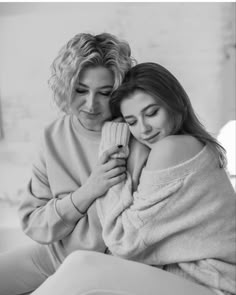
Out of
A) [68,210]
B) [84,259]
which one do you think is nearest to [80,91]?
[68,210]

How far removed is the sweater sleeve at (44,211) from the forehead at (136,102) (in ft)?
1.06

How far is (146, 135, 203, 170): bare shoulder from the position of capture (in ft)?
4.25

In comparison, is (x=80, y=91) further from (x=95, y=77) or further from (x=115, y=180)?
(x=115, y=180)

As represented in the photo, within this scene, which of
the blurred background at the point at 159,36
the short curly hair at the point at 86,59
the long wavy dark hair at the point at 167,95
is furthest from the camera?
the blurred background at the point at 159,36

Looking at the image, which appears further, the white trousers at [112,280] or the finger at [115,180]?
the finger at [115,180]

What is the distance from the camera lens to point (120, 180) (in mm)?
1417

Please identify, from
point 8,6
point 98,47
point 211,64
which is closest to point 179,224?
point 98,47

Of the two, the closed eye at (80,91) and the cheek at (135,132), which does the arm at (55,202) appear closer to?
the cheek at (135,132)

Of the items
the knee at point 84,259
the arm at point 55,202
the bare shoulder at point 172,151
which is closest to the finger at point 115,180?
the arm at point 55,202

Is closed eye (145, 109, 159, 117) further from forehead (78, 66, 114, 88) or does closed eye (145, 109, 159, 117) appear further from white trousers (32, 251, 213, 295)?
white trousers (32, 251, 213, 295)

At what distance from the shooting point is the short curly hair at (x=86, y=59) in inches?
57.2

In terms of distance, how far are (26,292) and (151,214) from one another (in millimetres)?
615

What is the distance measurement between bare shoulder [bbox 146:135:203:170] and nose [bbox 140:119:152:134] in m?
0.05

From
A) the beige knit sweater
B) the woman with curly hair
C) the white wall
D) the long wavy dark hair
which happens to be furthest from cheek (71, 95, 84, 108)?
the white wall
